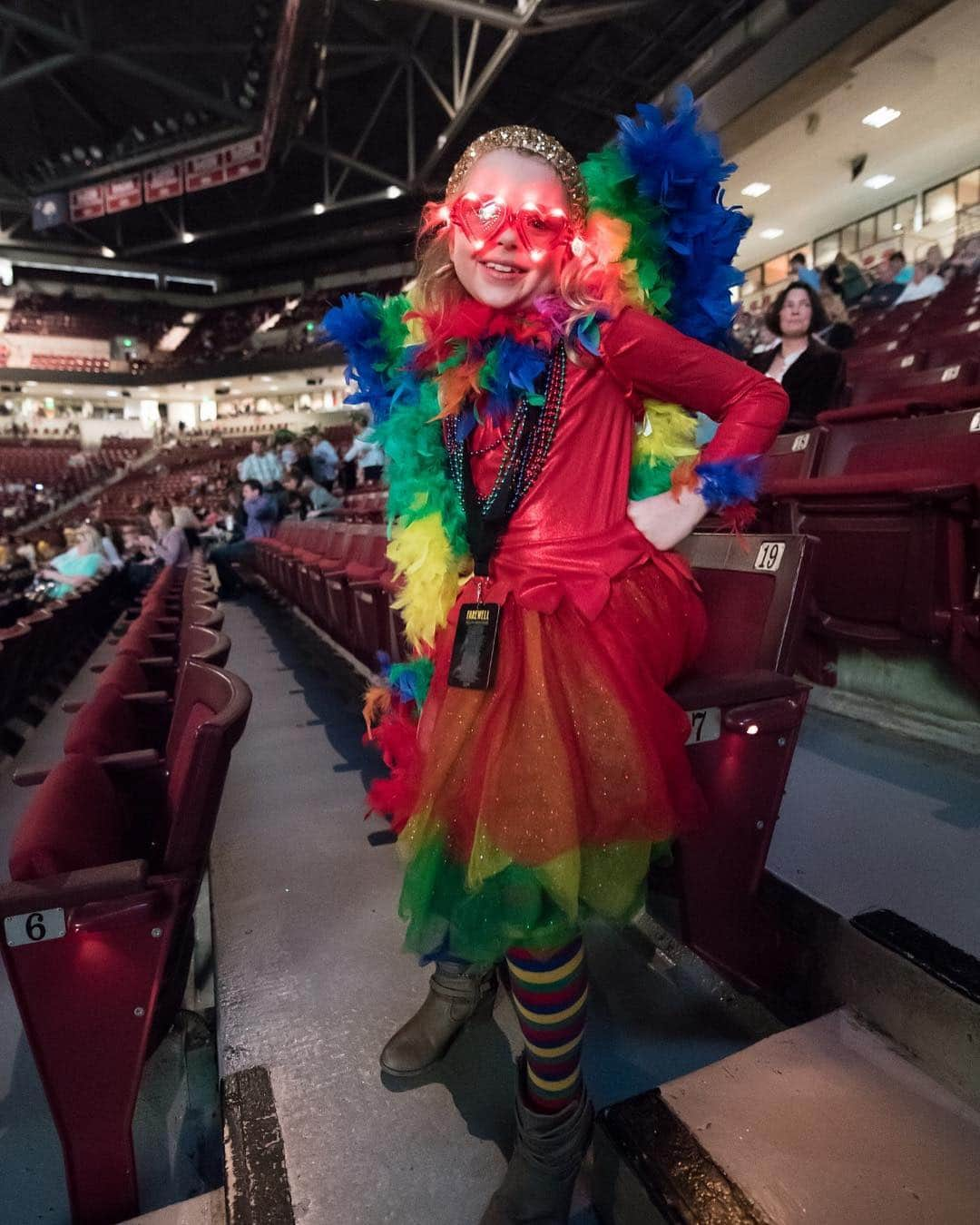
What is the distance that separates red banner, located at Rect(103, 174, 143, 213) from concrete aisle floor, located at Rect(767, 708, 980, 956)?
15068mm

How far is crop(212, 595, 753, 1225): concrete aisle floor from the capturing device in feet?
2.84

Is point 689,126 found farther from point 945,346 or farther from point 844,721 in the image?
point 945,346

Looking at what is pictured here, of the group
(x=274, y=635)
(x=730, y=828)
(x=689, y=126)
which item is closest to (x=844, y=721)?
(x=730, y=828)

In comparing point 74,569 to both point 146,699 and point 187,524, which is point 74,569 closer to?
point 187,524

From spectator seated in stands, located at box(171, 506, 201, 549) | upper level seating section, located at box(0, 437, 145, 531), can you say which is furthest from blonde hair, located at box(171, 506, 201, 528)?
upper level seating section, located at box(0, 437, 145, 531)

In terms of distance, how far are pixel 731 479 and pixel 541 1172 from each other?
772 millimetres

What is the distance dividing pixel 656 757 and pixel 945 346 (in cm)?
413

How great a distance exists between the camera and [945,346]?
391 cm

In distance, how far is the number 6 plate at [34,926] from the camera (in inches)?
33.9

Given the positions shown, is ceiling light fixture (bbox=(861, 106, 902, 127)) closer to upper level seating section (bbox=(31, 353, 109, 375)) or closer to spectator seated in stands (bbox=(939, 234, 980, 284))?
spectator seated in stands (bbox=(939, 234, 980, 284))

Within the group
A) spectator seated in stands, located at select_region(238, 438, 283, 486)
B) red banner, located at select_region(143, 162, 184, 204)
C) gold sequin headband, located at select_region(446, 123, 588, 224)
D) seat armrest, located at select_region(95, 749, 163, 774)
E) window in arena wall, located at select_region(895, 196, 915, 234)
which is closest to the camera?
gold sequin headband, located at select_region(446, 123, 588, 224)

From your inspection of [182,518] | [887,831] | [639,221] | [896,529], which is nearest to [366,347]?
[639,221]

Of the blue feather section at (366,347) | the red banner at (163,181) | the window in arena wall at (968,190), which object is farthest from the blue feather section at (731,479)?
the red banner at (163,181)

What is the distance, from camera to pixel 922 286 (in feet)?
21.3
